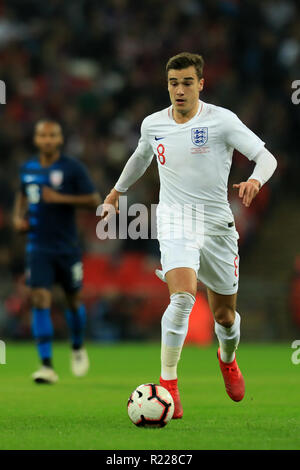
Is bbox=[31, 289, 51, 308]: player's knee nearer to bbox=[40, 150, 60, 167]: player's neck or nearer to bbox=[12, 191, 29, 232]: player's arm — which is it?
bbox=[12, 191, 29, 232]: player's arm

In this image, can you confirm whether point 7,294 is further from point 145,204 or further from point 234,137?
point 234,137

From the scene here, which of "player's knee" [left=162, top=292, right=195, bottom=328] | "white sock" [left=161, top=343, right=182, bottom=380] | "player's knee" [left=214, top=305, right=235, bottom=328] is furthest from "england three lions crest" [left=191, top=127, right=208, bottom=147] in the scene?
"white sock" [left=161, top=343, right=182, bottom=380]

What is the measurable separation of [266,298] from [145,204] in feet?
8.06

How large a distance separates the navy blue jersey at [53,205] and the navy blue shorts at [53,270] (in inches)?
2.8

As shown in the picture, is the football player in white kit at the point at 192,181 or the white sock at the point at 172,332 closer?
the white sock at the point at 172,332

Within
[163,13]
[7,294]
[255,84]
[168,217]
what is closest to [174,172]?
[168,217]

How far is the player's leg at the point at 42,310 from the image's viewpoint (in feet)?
30.8

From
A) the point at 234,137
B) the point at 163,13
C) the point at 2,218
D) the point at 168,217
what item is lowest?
the point at 2,218

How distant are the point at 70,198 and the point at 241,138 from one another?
351cm

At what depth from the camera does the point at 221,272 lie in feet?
22.8

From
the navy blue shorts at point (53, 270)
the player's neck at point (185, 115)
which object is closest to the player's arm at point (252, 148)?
the player's neck at point (185, 115)

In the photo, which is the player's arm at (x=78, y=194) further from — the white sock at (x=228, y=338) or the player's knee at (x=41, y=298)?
the white sock at (x=228, y=338)

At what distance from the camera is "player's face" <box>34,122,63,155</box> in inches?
389

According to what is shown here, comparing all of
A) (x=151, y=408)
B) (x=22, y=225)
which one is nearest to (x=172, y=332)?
(x=151, y=408)
